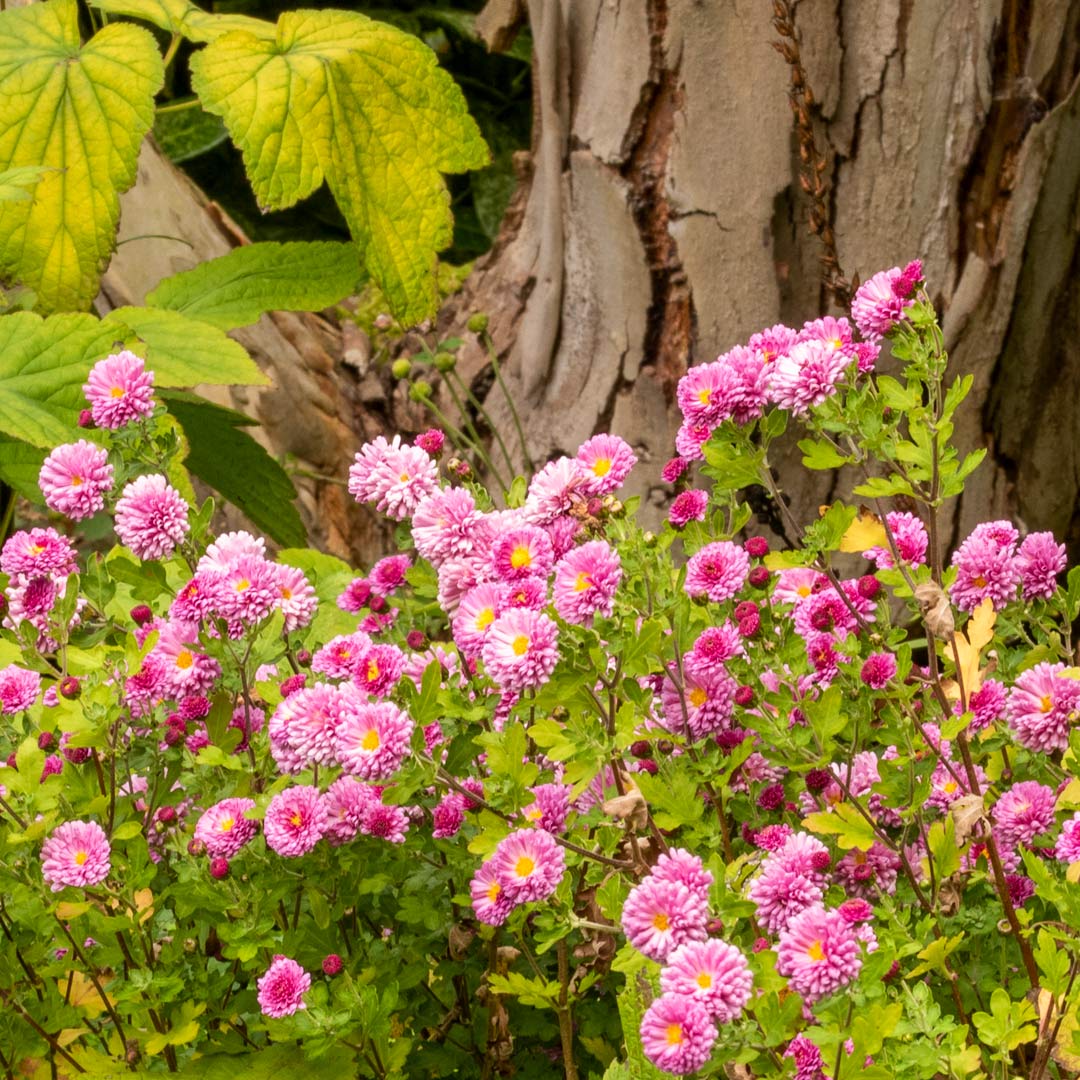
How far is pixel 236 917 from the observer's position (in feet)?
3.83

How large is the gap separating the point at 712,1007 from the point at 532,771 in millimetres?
305

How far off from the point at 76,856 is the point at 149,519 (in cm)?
26

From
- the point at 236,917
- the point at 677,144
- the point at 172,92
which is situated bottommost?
the point at 172,92

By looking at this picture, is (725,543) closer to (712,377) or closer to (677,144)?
(712,377)

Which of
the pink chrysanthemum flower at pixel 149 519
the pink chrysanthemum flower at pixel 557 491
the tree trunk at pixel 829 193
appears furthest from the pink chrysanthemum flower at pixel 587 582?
the tree trunk at pixel 829 193

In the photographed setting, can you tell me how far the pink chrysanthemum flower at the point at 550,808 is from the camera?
110 cm

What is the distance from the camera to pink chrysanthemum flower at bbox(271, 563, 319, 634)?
1.16m

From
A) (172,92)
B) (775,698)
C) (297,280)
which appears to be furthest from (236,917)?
(172,92)

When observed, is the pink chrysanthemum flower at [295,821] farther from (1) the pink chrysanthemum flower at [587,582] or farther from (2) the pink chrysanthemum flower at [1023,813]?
(2) the pink chrysanthemum flower at [1023,813]

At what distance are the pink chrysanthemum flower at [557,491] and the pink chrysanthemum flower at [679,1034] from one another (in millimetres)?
430

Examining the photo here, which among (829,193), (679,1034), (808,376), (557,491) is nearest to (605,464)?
(557,491)

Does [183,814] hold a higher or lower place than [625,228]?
lower

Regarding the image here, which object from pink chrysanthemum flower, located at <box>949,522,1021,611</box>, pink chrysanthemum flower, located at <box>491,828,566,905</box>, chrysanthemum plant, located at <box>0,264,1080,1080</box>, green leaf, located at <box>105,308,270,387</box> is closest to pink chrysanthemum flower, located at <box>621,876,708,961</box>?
chrysanthemum plant, located at <box>0,264,1080,1080</box>

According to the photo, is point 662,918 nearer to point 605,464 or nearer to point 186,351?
point 605,464
